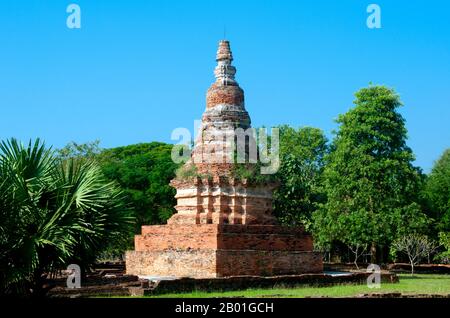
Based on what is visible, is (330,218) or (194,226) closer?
(194,226)

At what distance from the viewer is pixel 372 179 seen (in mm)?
37875

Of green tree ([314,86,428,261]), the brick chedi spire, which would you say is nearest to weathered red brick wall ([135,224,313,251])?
the brick chedi spire

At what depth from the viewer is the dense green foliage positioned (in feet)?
49.5

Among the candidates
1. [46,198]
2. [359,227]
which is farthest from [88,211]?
[359,227]

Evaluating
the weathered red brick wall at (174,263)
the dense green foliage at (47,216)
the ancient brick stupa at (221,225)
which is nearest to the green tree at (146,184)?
the ancient brick stupa at (221,225)

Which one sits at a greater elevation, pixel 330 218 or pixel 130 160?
pixel 130 160

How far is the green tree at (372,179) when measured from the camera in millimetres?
36969

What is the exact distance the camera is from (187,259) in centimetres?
2764

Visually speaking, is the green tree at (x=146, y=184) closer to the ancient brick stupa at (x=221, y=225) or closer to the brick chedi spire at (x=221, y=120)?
the brick chedi spire at (x=221, y=120)

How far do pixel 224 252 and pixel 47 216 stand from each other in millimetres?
12054

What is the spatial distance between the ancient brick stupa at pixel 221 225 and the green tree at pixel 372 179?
8.29 m

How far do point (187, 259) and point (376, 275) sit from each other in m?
6.97

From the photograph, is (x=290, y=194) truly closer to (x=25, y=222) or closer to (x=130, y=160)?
(x=130, y=160)
